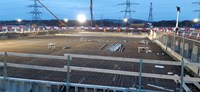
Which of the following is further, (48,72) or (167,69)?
(167,69)

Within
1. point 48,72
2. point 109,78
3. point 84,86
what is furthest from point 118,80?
point 48,72

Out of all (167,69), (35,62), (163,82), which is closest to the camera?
(163,82)

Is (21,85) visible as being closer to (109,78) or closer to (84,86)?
(84,86)

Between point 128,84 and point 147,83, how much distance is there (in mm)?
683

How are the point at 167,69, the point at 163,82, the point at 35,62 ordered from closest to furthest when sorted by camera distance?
the point at 163,82 → the point at 167,69 → the point at 35,62

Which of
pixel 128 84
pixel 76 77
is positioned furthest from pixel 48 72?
pixel 128 84

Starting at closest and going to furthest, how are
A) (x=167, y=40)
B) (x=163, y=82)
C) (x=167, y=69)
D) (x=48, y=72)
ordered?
(x=163, y=82), (x=48, y=72), (x=167, y=69), (x=167, y=40)

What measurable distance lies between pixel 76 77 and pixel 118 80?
147 centimetres

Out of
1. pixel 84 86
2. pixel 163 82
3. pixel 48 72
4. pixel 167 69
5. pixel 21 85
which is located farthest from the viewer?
pixel 167 69

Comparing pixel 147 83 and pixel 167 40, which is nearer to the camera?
pixel 147 83

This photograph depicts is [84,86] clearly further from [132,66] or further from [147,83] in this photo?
[132,66]

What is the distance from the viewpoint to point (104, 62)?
42.1 ft

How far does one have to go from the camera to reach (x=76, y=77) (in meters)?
9.33

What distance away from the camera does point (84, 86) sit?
25.1 ft
